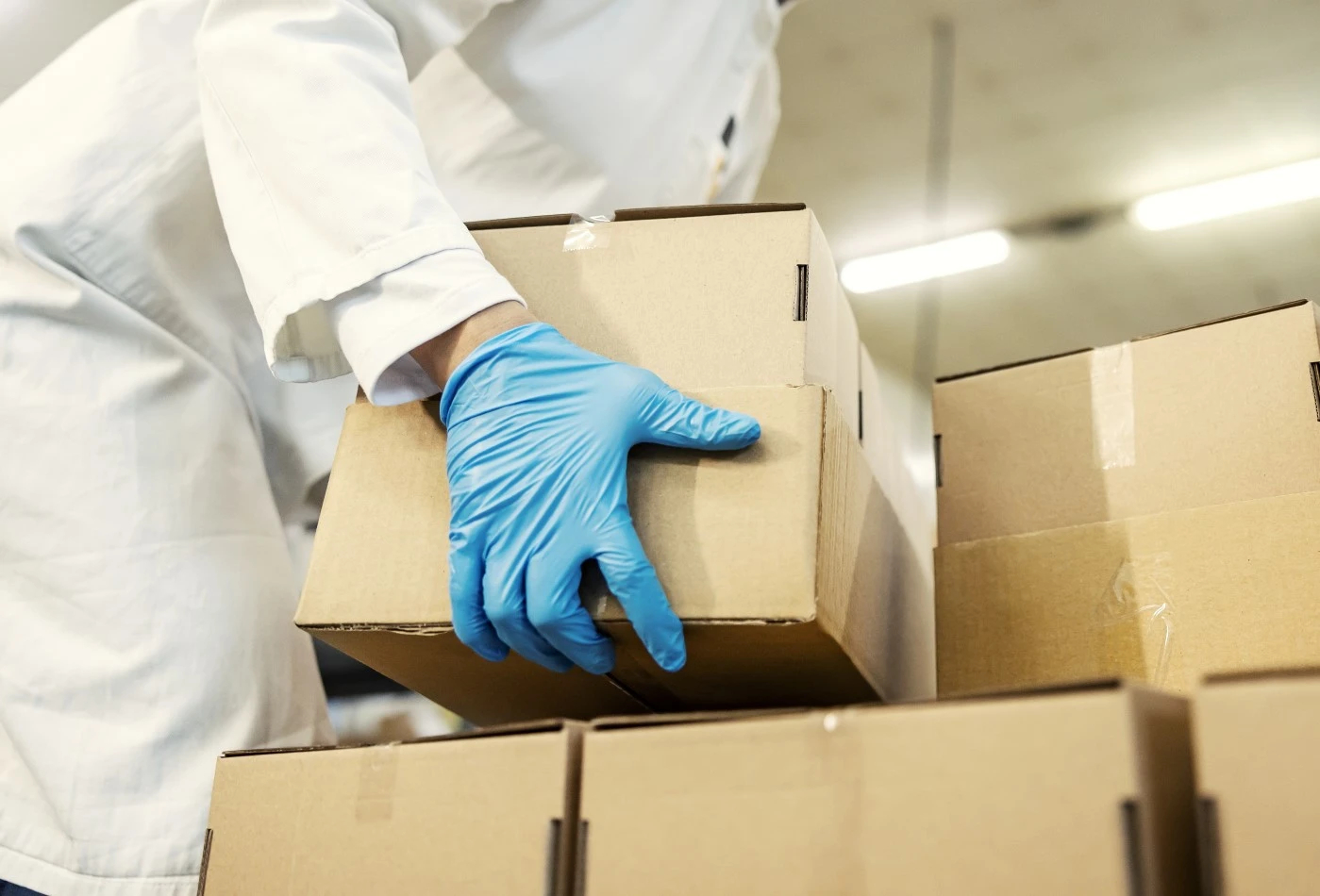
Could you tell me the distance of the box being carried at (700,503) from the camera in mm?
656

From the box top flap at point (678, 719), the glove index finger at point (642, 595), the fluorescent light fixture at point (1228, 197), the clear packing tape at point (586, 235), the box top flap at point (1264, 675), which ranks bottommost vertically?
the box top flap at point (678, 719)

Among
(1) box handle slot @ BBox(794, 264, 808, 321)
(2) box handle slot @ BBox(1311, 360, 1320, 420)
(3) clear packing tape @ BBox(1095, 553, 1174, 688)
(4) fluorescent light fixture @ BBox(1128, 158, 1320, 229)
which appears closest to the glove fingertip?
(1) box handle slot @ BBox(794, 264, 808, 321)

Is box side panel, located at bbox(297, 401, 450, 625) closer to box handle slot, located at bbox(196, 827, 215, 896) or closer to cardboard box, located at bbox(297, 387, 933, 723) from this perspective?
cardboard box, located at bbox(297, 387, 933, 723)

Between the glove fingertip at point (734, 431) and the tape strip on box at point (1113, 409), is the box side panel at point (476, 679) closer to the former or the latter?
the glove fingertip at point (734, 431)

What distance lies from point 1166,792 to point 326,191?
2.20 ft

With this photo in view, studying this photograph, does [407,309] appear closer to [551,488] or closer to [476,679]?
[551,488]

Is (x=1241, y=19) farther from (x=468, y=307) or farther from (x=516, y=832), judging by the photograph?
(x=516, y=832)

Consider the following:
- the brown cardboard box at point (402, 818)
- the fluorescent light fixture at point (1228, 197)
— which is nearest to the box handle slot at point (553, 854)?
the brown cardboard box at point (402, 818)

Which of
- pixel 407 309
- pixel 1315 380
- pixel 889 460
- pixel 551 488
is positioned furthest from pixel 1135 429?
pixel 407 309

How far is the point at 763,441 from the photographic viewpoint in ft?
2.23

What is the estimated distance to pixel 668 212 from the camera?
2.63ft

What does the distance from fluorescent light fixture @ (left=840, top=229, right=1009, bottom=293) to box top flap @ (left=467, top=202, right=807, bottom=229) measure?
2791 millimetres

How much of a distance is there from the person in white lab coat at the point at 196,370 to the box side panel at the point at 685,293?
53mm

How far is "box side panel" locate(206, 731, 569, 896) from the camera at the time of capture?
0.59m
